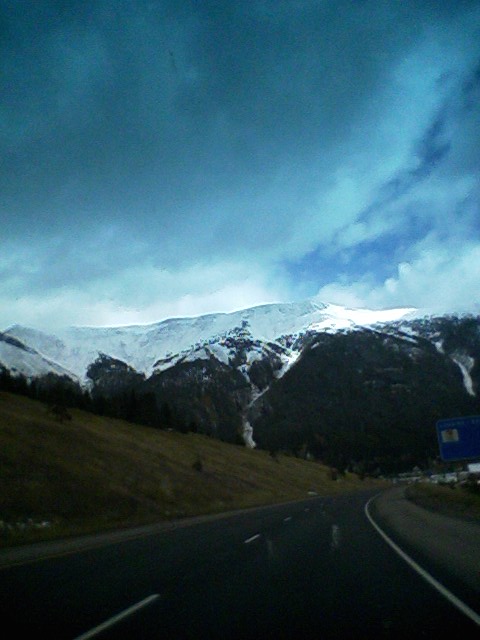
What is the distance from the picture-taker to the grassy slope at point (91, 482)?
29381 mm

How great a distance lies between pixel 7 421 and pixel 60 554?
32.4 m

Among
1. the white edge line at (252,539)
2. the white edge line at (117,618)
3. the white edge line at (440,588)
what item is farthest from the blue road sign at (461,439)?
the white edge line at (117,618)

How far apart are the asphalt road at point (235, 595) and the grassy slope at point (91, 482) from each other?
34.0 feet

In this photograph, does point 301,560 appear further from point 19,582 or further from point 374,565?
point 19,582

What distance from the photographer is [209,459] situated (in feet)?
269

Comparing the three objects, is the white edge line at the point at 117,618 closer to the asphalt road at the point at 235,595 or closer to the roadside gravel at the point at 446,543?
the asphalt road at the point at 235,595

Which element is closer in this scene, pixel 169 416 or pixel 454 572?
pixel 454 572

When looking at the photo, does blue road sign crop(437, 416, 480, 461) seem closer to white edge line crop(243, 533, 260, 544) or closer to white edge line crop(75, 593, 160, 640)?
white edge line crop(243, 533, 260, 544)

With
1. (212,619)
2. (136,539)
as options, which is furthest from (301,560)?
(136,539)

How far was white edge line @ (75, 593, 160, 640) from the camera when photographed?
7.00 m

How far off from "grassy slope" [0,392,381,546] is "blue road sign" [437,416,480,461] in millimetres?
17537

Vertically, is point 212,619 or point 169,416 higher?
point 169,416

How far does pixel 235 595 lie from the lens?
9.43 m

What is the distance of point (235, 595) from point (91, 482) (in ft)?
104
